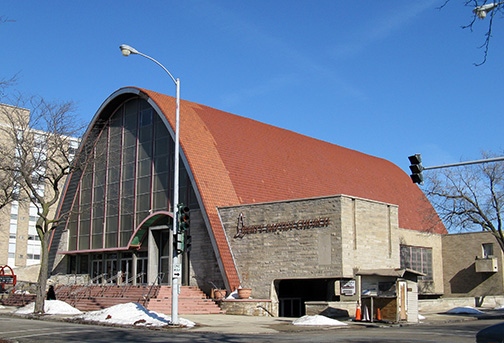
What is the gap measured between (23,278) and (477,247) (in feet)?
146

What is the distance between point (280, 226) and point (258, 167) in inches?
363

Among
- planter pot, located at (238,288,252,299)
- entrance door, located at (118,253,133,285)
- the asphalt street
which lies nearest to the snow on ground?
the asphalt street

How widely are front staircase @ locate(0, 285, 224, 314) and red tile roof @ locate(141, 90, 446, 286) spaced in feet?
9.32

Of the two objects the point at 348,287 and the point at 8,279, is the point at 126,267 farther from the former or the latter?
the point at 348,287

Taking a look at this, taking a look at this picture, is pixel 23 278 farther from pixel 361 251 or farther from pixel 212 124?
pixel 361 251

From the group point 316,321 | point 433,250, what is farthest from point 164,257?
point 433,250

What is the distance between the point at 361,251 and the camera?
32844 mm

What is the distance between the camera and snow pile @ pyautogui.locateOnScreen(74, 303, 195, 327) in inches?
942

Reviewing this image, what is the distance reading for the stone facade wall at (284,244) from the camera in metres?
32.2

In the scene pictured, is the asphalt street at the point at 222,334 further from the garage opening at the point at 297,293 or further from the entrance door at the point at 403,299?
the garage opening at the point at 297,293

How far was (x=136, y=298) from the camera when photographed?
3491cm

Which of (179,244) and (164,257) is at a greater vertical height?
(179,244)

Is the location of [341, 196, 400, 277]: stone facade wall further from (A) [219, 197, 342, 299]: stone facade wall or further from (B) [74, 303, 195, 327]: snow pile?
(B) [74, 303, 195, 327]: snow pile

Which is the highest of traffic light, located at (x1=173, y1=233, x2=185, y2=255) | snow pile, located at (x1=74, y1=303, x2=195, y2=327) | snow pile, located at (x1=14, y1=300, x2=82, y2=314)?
traffic light, located at (x1=173, y1=233, x2=185, y2=255)
